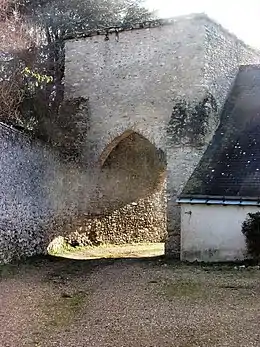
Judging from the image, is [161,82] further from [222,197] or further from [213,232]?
[213,232]

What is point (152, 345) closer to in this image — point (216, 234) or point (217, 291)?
point (217, 291)

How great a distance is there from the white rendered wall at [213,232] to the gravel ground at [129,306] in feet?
2.51

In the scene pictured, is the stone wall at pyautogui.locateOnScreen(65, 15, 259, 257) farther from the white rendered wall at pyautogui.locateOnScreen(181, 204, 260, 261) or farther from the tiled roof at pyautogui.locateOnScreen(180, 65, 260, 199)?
the white rendered wall at pyautogui.locateOnScreen(181, 204, 260, 261)

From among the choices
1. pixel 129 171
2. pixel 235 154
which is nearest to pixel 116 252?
pixel 129 171

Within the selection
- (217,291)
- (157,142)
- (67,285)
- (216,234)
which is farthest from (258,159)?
(67,285)

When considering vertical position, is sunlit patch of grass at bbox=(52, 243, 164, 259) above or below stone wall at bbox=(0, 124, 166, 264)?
below

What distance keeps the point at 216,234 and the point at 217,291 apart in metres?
3.65

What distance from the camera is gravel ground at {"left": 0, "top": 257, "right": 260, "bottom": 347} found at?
675 cm

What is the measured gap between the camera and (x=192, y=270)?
1180 centimetres

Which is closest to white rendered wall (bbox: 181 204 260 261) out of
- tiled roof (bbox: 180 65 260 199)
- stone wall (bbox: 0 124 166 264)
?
tiled roof (bbox: 180 65 260 199)

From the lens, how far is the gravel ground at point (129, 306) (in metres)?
6.75

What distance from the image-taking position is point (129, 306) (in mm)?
8500

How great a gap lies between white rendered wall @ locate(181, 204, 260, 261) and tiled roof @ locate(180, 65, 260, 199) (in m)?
0.34

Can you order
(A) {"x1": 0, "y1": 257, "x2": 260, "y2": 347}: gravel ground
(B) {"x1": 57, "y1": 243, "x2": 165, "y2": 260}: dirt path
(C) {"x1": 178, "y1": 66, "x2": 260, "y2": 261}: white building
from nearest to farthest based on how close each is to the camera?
(A) {"x1": 0, "y1": 257, "x2": 260, "y2": 347}: gravel ground → (C) {"x1": 178, "y1": 66, "x2": 260, "y2": 261}: white building → (B) {"x1": 57, "y1": 243, "x2": 165, "y2": 260}: dirt path
